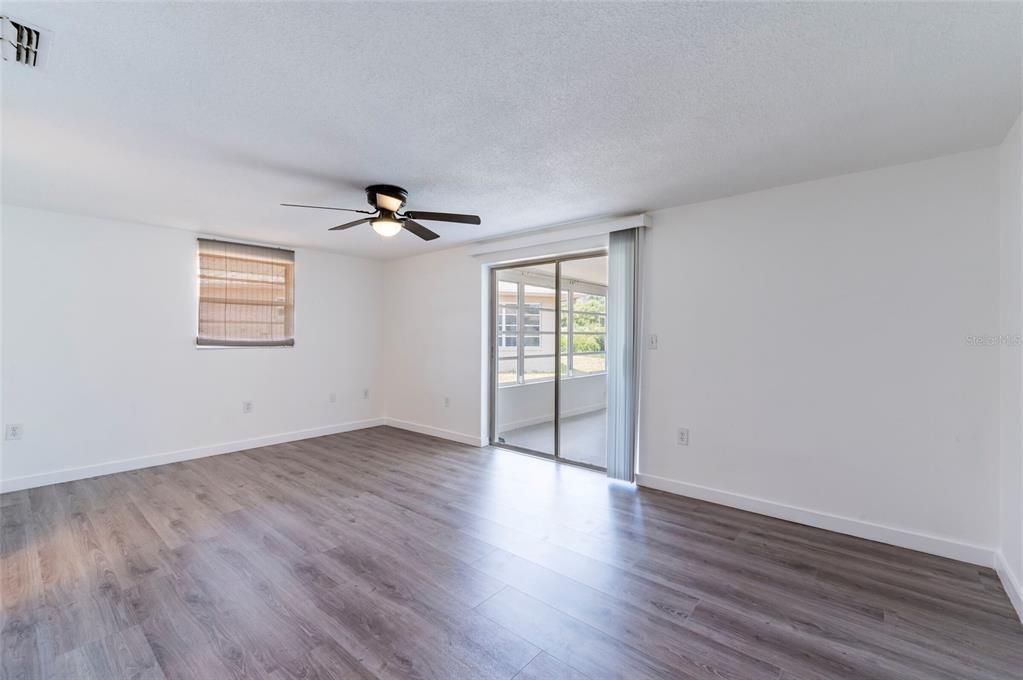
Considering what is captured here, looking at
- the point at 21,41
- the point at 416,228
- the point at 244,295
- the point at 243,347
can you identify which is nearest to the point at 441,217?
the point at 416,228

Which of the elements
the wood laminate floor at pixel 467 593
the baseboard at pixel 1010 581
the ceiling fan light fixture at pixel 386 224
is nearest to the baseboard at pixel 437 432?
the wood laminate floor at pixel 467 593

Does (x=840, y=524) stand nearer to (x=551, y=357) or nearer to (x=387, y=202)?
(x=551, y=357)

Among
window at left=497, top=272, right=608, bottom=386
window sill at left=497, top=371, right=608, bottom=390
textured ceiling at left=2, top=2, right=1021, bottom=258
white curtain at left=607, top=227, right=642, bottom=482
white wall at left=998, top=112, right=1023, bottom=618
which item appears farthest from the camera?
window sill at left=497, top=371, right=608, bottom=390

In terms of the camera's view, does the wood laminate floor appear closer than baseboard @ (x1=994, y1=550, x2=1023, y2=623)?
Yes

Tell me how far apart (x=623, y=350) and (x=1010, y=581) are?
2492 millimetres

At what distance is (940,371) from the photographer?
2.48 m

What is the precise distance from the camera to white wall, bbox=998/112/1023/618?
2.04 m

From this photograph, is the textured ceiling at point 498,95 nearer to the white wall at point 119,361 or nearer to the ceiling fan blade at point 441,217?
the ceiling fan blade at point 441,217

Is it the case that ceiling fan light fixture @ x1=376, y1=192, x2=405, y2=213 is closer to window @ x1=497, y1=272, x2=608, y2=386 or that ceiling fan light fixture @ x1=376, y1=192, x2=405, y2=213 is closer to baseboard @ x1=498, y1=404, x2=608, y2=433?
window @ x1=497, y1=272, x2=608, y2=386

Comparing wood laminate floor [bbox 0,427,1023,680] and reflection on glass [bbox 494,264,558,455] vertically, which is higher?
reflection on glass [bbox 494,264,558,455]

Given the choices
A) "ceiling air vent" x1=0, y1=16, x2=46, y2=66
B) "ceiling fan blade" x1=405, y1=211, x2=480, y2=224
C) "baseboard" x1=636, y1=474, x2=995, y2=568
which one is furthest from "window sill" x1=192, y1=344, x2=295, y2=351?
"baseboard" x1=636, y1=474, x2=995, y2=568

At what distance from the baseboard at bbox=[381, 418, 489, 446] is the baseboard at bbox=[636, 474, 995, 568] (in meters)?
2.15

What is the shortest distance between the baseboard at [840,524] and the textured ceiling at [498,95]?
2306 millimetres

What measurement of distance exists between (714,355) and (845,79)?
199cm
